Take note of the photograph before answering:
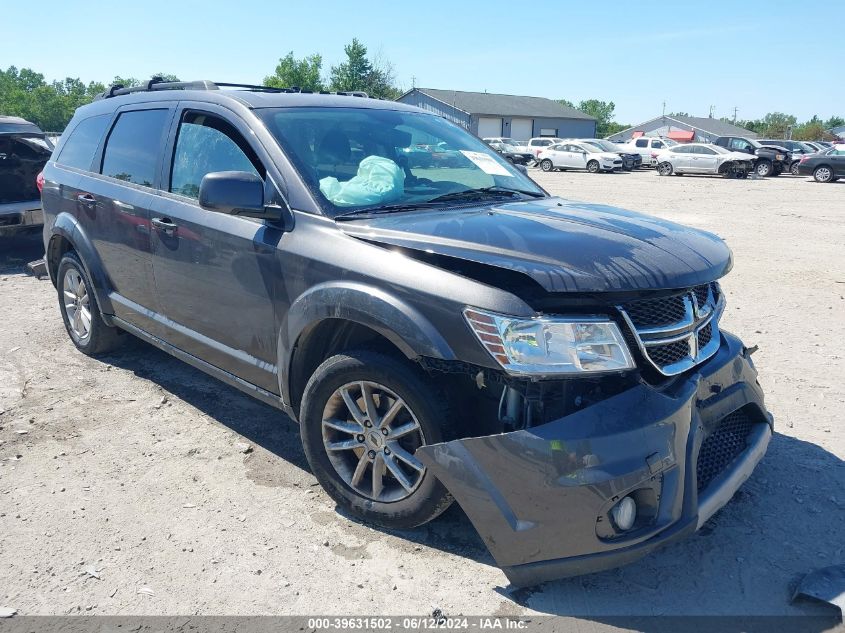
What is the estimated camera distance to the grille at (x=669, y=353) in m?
2.65

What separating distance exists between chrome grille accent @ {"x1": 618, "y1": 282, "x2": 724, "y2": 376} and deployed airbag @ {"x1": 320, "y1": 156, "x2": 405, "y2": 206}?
1.41 m

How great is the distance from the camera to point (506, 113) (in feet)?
222

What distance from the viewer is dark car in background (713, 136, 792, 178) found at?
102 ft

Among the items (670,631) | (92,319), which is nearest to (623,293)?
(670,631)

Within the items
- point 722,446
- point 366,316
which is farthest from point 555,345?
point 722,446

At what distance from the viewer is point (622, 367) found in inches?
98.4

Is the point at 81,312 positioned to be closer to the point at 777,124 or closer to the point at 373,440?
the point at 373,440

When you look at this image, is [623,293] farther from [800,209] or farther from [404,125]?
[800,209]

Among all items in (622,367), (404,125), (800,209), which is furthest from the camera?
(800,209)

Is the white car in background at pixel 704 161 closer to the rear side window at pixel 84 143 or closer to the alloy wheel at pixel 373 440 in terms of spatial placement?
the rear side window at pixel 84 143

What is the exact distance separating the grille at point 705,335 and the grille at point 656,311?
0.22m

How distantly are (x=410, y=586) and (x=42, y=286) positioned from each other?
711cm

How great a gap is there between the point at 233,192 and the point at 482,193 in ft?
4.38

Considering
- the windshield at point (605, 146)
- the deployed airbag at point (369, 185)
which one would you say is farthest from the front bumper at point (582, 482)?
the windshield at point (605, 146)
